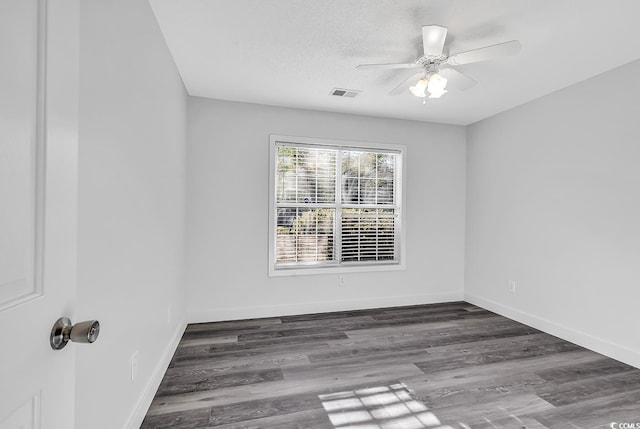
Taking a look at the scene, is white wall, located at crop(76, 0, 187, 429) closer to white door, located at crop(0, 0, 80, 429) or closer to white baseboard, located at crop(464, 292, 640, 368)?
white door, located at crop(0, 0, 80, 429)

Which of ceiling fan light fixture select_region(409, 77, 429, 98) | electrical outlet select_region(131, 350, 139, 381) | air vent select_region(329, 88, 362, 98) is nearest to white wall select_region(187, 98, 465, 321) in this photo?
air vent select_region(329, 88, 362, 98)

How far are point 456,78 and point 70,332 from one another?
2.60 m

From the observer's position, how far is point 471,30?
6.77 feet

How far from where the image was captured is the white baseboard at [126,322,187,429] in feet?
5.48

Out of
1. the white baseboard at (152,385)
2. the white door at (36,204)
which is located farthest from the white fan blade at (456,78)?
the white baseboard at (152,385)

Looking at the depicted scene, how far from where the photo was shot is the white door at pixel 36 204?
20.5 inches

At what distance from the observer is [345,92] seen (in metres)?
3.13

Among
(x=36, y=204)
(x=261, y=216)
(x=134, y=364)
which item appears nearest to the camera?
(x=36, y=204)

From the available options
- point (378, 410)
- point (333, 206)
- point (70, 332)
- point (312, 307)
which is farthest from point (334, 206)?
point (70, 332)

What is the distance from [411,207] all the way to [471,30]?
7.57 feet

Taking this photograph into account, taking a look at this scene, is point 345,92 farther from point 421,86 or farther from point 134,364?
point 134,364

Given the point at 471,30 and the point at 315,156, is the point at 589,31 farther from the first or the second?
the point at 315,156

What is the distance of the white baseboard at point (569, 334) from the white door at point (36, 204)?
366cm

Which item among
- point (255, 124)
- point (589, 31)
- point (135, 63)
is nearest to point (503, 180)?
point (589, 31)
